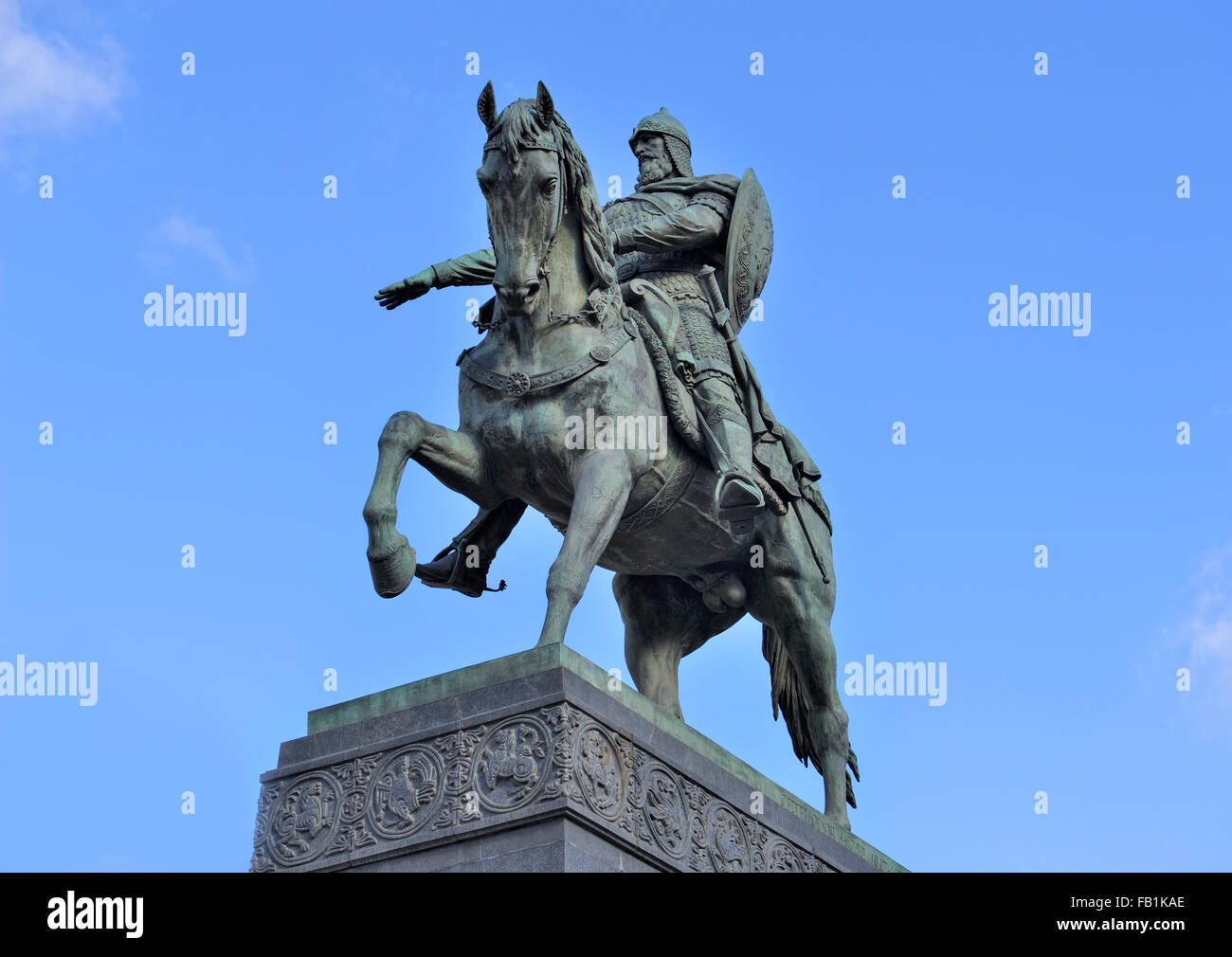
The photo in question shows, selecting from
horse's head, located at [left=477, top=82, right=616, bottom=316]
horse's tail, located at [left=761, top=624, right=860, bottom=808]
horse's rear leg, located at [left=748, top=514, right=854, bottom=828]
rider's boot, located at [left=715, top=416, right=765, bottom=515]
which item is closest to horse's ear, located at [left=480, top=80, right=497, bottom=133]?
horse's head, located at [left=477, top=82, right=616, bottom=316]

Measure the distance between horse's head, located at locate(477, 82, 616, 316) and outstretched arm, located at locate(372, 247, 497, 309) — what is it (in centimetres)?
111

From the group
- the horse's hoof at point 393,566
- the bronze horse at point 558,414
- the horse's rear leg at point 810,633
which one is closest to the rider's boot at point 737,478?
the bronze horse at point 558,414

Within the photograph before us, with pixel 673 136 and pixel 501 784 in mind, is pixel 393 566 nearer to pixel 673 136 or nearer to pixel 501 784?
pixel 501 784

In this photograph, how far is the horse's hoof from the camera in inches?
538

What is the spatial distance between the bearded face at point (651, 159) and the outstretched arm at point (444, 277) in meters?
2.09

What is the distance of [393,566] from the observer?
13688 millimetres

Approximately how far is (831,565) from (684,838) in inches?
159

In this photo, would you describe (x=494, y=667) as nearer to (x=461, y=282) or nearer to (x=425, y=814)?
(x=425, y=814)

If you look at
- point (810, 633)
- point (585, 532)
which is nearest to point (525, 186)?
point (585, 532)

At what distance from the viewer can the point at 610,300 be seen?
1491 centimetres

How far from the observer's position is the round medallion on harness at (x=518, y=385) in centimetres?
1435

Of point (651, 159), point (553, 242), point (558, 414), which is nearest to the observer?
point (558, 414)

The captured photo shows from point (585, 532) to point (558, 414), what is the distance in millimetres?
888

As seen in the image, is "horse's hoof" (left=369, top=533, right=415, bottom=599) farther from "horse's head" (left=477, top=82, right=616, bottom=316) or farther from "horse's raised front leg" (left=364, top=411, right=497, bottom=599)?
"horse's head" (left=477, top=82, right=616, bottom=316)
